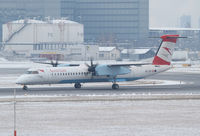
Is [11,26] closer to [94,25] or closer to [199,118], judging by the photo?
[94,25]

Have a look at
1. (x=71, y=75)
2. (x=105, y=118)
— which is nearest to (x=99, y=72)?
(x=71, y=75)

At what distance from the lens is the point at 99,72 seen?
2173 inches

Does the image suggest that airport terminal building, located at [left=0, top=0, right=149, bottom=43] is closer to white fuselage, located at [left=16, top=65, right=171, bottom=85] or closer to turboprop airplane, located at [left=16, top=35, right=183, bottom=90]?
turboprop airplane, located at [left=16, top=35, right=183, bottom=90]

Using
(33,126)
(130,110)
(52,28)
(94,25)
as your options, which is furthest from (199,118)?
(94,25)

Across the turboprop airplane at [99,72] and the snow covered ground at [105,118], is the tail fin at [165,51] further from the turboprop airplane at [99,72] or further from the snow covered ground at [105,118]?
the snow covered ground at [105,118]

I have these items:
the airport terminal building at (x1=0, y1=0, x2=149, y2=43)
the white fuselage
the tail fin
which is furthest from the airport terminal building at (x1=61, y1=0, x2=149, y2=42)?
the white fuselage

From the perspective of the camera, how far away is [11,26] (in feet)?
516

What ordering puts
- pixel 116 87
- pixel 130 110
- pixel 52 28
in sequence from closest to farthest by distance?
pixel 130 110 → pixel 116 87 → pixel 52 28

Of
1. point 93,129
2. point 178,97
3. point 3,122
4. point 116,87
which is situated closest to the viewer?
point 93,129

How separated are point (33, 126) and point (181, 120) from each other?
956cm

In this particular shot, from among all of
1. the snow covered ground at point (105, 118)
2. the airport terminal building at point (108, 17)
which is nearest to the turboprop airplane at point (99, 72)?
the snow covered ground at point (105, 118)

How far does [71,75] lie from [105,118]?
2258cm

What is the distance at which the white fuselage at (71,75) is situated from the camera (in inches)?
2105

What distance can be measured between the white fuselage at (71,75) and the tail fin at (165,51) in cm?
60
